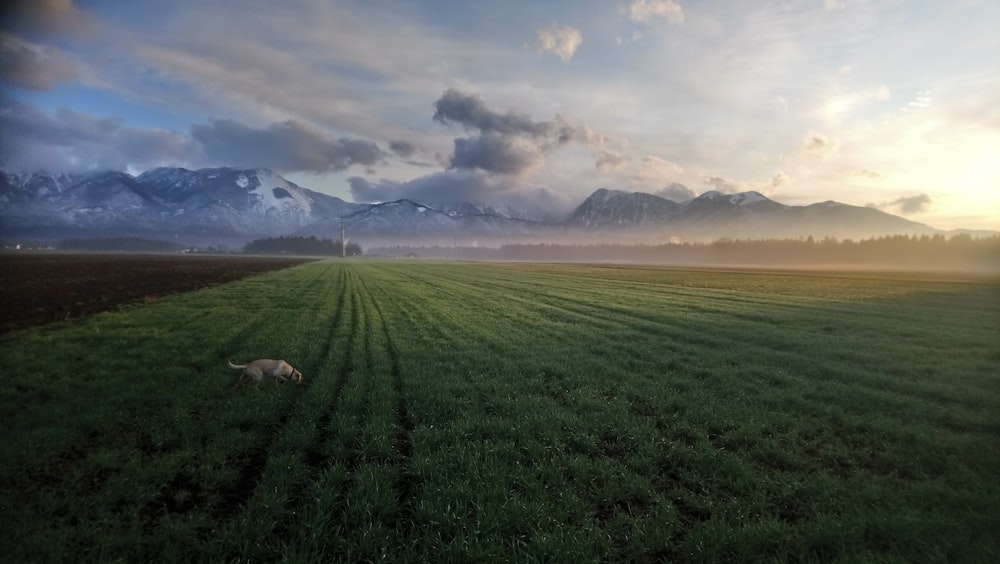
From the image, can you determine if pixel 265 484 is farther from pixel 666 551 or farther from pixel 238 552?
pixel 666 551

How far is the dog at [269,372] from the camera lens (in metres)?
11.5

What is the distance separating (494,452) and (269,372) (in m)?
7.75

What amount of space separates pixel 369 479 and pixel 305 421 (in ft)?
11.1

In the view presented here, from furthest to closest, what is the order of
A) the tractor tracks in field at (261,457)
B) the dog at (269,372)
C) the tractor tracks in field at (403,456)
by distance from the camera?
1. the dog at (269,372)
2. the tractor tracks in field at (261,457)
3. the tractor tracks in field at (403,456)

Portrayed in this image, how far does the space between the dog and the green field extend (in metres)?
0.56

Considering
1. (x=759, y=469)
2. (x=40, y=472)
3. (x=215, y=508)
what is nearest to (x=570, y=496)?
(x=759, y=469)

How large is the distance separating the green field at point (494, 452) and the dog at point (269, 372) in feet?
1.82

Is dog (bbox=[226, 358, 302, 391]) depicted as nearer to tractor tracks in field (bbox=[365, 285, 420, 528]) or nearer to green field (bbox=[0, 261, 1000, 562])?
green field (bbox=[0, 261, 1000, 562])

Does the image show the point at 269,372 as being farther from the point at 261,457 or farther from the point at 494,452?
the point at 494,452

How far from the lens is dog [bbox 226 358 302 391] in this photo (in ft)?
37.6

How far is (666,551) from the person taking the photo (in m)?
5.56

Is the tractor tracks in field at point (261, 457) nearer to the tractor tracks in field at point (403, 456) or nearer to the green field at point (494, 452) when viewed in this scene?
the green field at point (494, 452)

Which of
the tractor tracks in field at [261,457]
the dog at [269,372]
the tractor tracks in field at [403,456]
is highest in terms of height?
the dog at [269,372]

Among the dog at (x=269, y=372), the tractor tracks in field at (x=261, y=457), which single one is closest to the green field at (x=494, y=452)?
the tractor tracks in field at (x=261, y=457)
